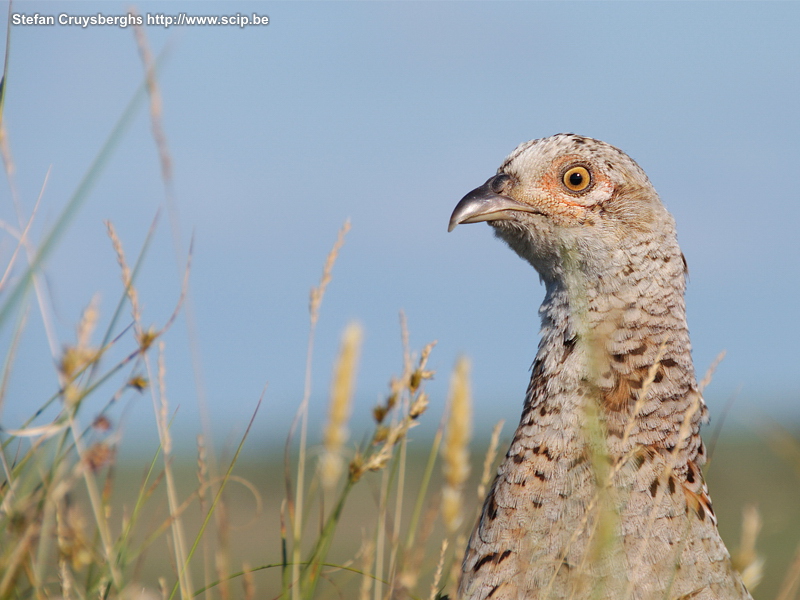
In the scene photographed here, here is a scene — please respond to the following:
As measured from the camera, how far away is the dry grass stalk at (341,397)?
179 centimetres

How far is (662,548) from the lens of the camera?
3.02 metres

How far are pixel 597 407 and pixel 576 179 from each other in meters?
1.31

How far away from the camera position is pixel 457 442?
5.63 ft

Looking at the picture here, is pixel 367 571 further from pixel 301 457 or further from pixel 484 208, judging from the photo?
pixel 484 208

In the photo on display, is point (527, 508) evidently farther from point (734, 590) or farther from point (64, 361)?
point (64, 361)

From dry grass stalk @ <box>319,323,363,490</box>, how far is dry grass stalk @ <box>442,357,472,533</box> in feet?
0.74

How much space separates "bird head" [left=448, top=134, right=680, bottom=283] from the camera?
12.7 feet

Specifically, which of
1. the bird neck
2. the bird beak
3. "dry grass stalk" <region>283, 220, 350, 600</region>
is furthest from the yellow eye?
"dry grass stalk" <region>283, 220, 350, 600</region>

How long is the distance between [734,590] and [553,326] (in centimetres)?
130

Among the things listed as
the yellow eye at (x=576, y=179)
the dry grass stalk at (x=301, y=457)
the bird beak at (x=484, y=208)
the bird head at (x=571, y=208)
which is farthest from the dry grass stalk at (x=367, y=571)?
the yellow eye at (x=576, y=179)

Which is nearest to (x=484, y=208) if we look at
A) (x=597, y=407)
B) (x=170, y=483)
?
(x=597, y=407)

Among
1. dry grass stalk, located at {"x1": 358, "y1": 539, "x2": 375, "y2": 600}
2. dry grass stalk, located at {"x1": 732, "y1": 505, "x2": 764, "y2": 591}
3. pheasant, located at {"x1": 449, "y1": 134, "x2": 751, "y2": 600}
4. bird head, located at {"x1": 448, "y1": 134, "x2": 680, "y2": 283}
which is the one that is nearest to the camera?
dry grass stalk, located at {"x1": 732, "y1": 505, "x2": 764, "y2": 591}

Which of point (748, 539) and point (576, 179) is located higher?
point (576, 179)

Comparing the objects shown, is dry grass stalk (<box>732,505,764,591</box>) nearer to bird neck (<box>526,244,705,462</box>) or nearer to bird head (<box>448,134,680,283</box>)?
bird neck (<box>526,244,705,462</box>)
